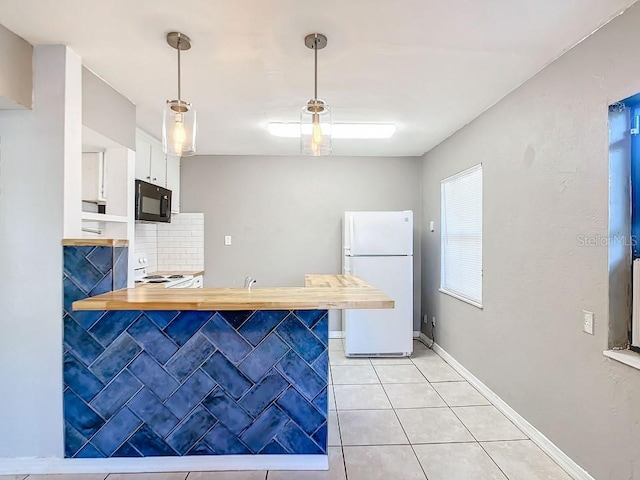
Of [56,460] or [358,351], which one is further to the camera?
[358,351]

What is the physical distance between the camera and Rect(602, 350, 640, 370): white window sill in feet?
5.34

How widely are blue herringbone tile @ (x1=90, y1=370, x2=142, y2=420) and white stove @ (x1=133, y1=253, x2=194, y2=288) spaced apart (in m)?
1.49

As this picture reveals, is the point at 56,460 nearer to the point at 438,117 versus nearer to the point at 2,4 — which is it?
the point at 2,4

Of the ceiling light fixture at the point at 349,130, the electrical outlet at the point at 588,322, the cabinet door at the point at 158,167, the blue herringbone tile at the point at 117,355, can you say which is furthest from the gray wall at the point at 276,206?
the electrical outlet at the point at 588,322

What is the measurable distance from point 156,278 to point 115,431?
1.90 metres

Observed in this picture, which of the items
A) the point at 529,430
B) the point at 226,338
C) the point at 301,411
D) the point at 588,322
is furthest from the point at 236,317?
the point at 529,430

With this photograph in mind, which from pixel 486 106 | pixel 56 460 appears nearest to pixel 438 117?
pixel 486 106

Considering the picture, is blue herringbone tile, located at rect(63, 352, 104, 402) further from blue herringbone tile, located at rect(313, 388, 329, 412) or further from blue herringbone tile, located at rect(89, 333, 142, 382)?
blue herringbone tile, located at rect(313, 388, 329, 412)

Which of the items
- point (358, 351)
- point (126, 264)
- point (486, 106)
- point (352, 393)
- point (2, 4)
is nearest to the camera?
point (2, 4)

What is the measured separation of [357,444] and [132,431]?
1307 millimetres

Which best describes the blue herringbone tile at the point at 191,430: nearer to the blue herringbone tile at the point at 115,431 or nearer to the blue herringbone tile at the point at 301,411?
the blue herringbone tile at the point at 115,431

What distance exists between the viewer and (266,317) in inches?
78.5

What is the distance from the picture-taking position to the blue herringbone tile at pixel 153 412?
201 centimetres

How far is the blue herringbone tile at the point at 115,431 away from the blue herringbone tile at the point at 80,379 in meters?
0.18
